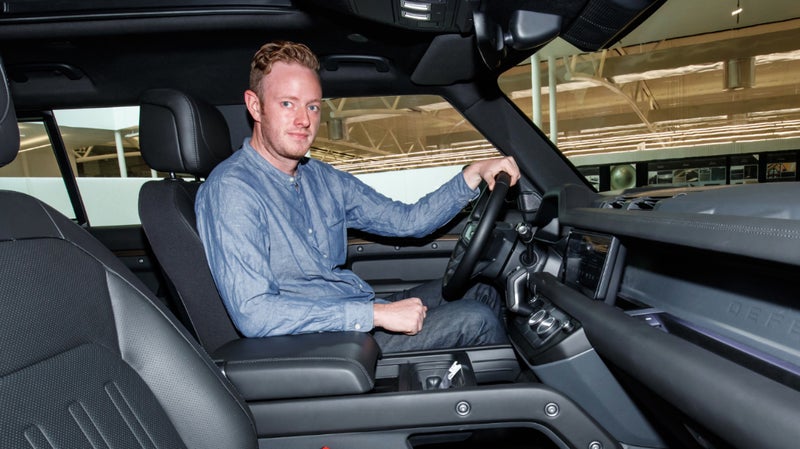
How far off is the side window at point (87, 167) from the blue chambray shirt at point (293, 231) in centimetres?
129

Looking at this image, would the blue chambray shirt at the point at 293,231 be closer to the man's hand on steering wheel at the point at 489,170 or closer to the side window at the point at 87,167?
the man's hand on steering wheel at the point at 489,170

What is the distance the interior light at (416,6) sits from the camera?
1.68 m

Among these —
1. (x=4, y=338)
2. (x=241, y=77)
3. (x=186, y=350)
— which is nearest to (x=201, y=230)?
(x=186, y=350)

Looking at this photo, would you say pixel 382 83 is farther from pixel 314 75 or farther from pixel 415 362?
pixel 415 362

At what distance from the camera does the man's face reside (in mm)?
1546

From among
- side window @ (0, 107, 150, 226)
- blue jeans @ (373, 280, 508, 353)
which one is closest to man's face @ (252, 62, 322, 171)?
blue jeans @ (373, 280, 508, 353)

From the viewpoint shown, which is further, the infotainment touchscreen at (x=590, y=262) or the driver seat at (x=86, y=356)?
the infotainment touchscreen at (x=590, y=262)

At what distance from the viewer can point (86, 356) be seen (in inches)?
31.4

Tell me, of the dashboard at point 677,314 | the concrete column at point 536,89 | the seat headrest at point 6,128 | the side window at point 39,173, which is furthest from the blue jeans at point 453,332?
the side window at point 39,173

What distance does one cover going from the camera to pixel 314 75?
1591 mm

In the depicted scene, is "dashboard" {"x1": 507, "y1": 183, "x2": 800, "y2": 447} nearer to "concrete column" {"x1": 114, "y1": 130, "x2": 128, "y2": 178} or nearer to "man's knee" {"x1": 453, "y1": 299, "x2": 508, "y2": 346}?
"man's knee" {"x1": 453, "y1": 299, "x2": 508, "y2": 346}

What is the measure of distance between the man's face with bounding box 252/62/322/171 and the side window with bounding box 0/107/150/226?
4.15 ft

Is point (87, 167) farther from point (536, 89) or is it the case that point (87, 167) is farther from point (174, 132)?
point (536, 89)

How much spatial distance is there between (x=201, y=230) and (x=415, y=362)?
29.7 inches
